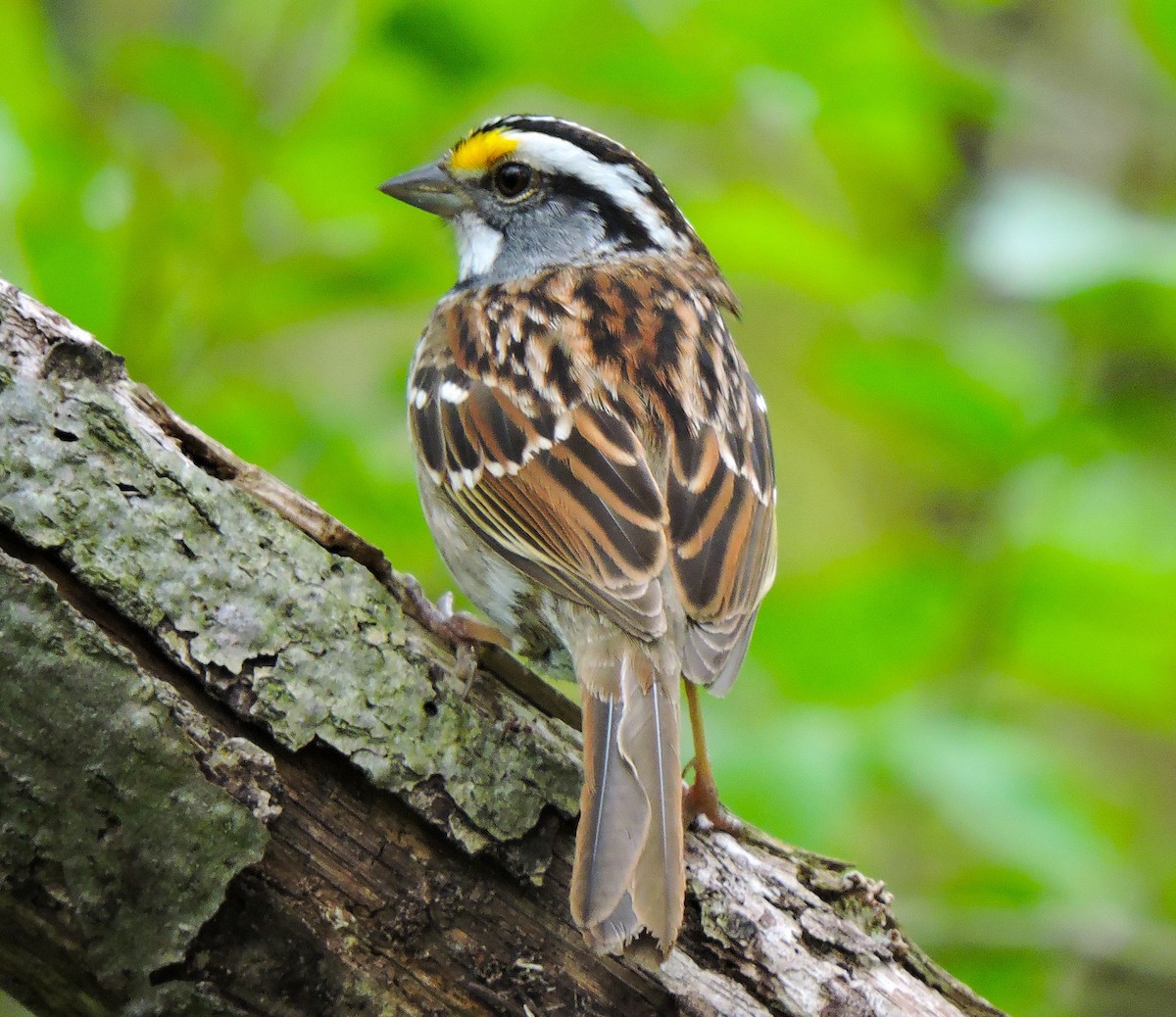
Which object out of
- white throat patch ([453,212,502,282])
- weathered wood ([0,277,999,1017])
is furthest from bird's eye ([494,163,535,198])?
weathered wood ([0,277,999,1017])

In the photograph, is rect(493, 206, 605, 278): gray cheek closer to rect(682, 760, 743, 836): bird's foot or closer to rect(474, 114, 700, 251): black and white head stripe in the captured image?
rect(474, 114, 700, 251): black and white head stripe

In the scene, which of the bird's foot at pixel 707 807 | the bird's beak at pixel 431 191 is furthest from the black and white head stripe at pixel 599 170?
the bird's foot at pixel 707 807

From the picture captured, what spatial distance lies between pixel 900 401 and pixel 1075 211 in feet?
2.27

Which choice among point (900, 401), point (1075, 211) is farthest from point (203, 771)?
point (1075, 211)

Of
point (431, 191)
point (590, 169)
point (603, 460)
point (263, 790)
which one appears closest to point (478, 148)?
point (431, 191)

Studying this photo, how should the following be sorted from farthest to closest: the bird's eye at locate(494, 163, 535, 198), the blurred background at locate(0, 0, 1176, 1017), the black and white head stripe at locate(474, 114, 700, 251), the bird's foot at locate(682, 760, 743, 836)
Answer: the bird's eye at locate(494, 163, 535, 198) < the black and white head stripe at locate(474, 114, 700, 251) < the blurred background at locate(0, 0, 1176, 1017) < the bird's foot at locate(682, 760, 743, 836)

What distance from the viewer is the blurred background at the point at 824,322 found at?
11.0 feet

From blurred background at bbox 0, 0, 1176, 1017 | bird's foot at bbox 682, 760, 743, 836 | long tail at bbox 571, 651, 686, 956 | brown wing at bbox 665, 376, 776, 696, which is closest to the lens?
long tail at bbox 571, 651, 686, 956

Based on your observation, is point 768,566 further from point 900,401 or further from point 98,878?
point 98,878

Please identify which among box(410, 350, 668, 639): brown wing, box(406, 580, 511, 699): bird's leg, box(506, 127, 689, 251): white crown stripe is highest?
box(506, 127, 689, 251): white crown stripe

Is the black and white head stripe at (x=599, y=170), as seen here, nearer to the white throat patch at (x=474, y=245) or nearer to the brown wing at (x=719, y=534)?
the white throat patch at (x=474, y=245)

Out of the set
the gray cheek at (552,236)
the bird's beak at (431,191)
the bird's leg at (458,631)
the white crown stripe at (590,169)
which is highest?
the white crown stripe at (590,169)

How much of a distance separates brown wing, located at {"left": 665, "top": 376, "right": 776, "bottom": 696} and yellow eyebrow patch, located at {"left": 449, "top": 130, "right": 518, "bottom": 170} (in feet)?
3.90

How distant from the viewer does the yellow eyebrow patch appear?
13.9ft
